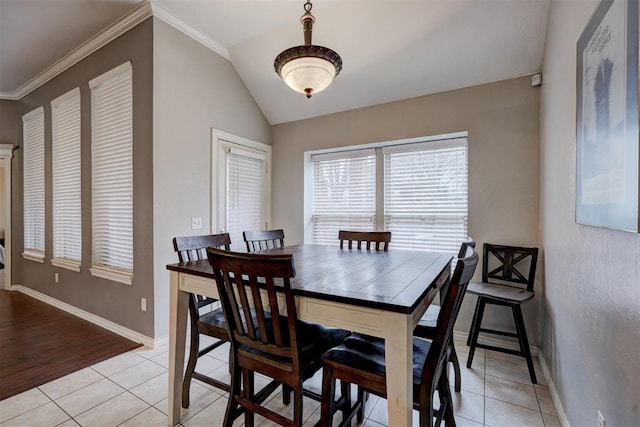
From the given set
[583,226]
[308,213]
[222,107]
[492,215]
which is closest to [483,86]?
[492,215]

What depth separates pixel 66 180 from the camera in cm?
372

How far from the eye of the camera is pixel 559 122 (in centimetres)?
A: 192

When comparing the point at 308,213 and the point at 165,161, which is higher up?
the point at 165,161

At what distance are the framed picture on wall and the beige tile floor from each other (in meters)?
1.30

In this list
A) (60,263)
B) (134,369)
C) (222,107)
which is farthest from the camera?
(60,263)

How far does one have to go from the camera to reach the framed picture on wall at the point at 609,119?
3.16 feet

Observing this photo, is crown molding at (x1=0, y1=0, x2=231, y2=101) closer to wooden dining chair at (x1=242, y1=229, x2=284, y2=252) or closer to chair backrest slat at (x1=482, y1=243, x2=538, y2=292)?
wooden dining chair at (x1=242, y1=229, x2=284, y2=252)

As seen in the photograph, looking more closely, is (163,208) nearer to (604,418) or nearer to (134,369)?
(134,369)

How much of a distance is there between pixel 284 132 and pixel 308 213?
116cm

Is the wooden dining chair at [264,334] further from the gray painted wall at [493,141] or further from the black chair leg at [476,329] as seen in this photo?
the gray painted wall at [493,141]

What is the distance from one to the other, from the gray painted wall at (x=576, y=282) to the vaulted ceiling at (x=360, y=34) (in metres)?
0.37

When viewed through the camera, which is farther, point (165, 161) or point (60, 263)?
point (60, 263)

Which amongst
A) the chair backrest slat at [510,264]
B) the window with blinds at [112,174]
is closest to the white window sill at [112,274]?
the window with blinds at [112,174]

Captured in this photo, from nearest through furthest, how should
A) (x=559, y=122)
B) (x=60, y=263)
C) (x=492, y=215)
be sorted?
(x=559, y=122) → (x=492, y=215) → (x=60, y=263)
